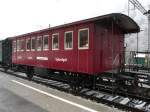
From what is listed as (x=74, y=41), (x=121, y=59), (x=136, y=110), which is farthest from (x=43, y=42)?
(x=136, y=110)

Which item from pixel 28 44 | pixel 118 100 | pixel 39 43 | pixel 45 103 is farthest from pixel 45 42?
pixel 118 100

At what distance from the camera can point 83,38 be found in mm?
10203

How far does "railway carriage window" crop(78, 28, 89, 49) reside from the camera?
9970 mm

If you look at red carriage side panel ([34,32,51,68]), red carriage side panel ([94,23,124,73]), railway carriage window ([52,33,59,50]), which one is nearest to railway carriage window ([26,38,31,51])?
red carriage side panel ([34,32,51,68])

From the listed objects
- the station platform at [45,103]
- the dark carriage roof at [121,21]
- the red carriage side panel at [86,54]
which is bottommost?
the station platform at [45,103]

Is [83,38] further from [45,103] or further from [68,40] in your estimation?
[45,103]

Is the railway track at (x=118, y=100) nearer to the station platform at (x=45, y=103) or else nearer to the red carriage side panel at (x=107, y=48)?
the station platform at (x=45, y=103)

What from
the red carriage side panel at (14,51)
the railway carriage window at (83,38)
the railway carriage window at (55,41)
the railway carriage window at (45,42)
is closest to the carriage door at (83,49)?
the railway carriage window at (83,38)

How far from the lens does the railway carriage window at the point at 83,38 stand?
9970mm

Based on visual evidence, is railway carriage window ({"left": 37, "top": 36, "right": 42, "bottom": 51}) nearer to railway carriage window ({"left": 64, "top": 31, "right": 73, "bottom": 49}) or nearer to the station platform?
railway carriage window ({"left": 64, "top": 31, "right": 73, "bottom": 49})

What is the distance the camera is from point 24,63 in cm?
1661

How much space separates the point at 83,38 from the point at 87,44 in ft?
1.28

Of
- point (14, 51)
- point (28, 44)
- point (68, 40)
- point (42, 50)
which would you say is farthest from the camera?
point (14, 51)

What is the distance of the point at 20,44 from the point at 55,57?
592 centimetres
